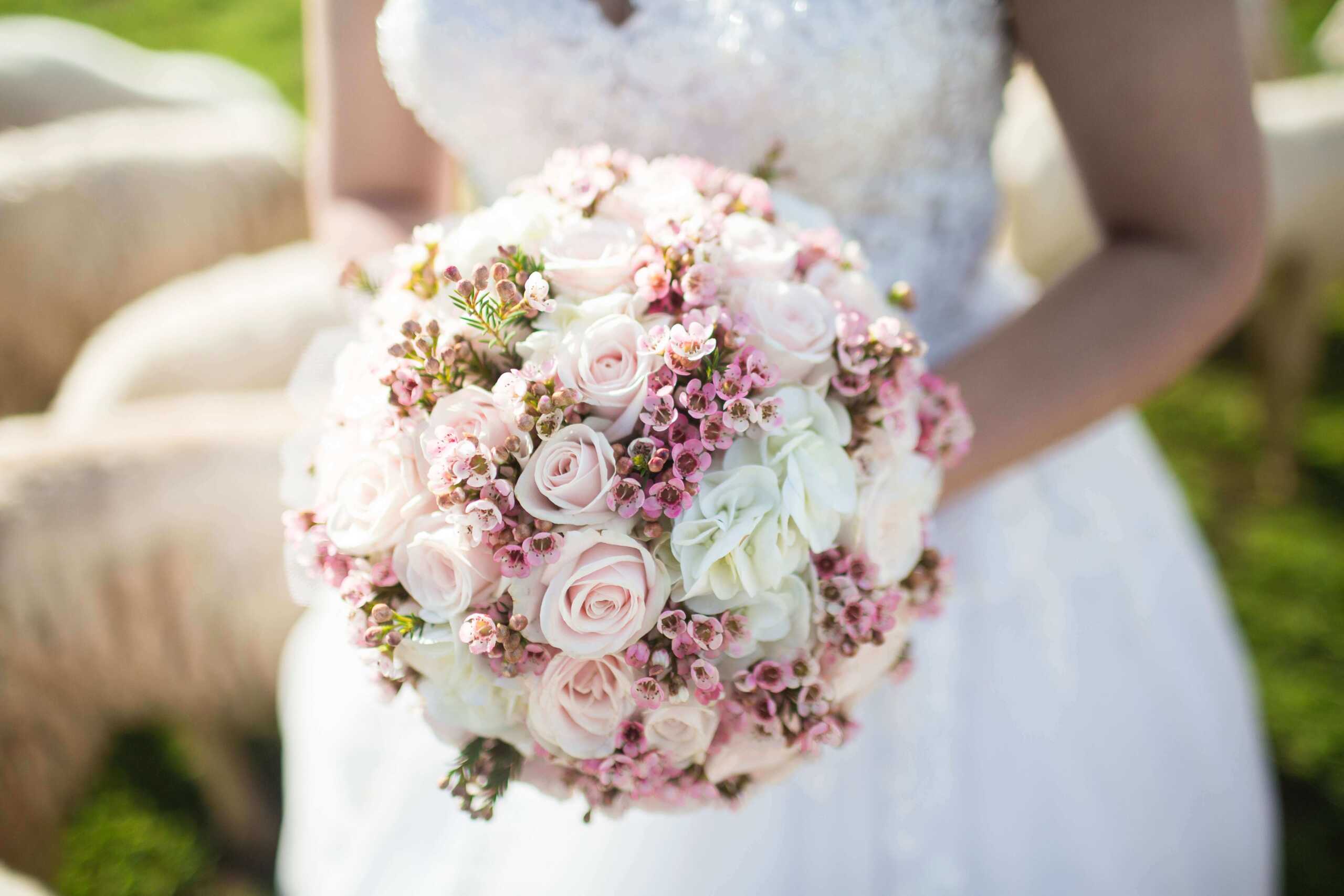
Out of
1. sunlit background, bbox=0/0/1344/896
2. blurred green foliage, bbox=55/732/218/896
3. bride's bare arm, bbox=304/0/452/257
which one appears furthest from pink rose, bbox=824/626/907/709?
blurred green foliage, bbox=55/732/218/896

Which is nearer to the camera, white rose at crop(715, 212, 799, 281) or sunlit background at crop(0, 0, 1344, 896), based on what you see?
white rose at crop(715, 212, 799, 281)

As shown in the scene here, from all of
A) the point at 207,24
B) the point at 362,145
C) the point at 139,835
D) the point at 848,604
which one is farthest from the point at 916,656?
the point at 207,24

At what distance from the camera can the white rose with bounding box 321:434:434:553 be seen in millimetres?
671

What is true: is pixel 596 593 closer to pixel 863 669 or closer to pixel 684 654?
pixel 684 654

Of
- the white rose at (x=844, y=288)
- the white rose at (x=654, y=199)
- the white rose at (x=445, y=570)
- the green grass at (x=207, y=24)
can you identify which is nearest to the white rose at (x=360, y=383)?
the white rose at (x=445, y=570)

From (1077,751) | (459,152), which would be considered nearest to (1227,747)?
(1077,751)

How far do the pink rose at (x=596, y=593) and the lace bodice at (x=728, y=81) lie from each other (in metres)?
0.49

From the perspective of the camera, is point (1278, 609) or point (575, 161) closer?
point (575, 161)

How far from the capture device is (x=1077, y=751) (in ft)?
4.01

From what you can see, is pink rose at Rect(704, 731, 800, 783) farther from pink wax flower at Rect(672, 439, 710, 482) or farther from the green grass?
the green grass

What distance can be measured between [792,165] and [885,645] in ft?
2.04

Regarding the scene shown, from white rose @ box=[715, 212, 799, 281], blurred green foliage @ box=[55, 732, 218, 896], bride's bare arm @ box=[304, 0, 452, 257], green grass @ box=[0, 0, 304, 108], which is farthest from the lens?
green grass @ box=[0, 0, 304, 108]

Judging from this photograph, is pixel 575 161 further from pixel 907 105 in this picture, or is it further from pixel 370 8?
pixel 370 8

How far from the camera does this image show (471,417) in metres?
0.66
